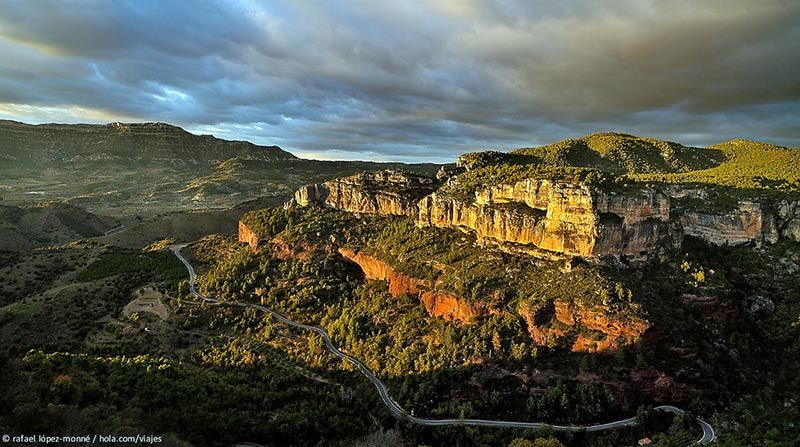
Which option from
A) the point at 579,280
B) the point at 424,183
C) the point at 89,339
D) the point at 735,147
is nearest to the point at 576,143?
the point at 735,147

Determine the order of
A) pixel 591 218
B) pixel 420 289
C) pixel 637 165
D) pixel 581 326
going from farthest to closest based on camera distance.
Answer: pixel 637 165 → pixel 420 289 → pixel 591 218 → pixel 581 326

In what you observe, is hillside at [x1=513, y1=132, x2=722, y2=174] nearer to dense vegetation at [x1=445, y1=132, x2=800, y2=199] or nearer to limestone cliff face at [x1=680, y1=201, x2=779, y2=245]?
dense vegetation at [x1=445, y1=132, x2=800, y2=199]

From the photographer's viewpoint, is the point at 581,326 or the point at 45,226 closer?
the point at 581,326

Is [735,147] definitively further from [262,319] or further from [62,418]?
[62,418]

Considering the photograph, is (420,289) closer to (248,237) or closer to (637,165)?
(248,237)

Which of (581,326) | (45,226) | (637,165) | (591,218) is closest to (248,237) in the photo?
(591,218)

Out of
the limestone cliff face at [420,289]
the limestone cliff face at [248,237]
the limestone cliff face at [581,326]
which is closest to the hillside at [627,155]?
the limestone cliff face at [420,289]
